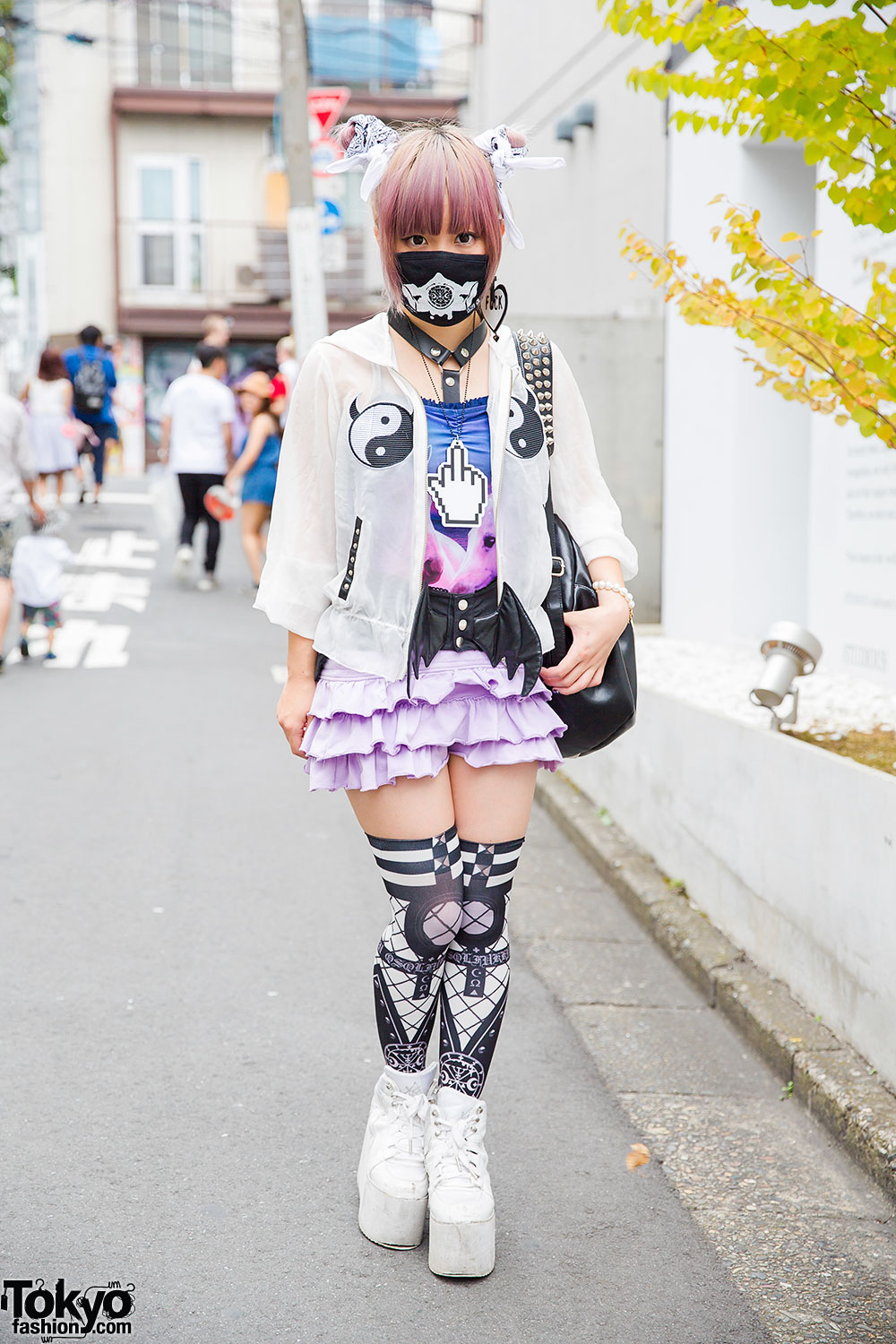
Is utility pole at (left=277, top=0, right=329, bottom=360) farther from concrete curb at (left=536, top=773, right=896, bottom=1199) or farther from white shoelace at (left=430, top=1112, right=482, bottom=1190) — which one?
white shoelace at (left=430, top=1112, right=482, bottom=1190)

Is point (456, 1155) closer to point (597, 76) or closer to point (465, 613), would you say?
point (465, 613)

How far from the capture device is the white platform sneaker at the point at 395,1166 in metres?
2.62

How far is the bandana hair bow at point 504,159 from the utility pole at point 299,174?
9892 mm

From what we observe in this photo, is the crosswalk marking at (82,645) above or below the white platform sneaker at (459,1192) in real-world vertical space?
above

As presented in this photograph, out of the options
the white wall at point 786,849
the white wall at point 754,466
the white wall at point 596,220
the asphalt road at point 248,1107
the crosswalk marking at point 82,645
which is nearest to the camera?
the asphalt road at point 248,1107

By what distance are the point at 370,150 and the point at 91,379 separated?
51.2ft

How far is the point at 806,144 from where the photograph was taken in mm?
3787

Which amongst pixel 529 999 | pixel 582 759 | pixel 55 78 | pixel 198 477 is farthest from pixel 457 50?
pixel 529 999

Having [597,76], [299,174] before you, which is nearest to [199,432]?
[299,174]

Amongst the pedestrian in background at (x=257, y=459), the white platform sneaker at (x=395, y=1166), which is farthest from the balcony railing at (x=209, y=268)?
the white platform sneaker at (x=395, y=1166)

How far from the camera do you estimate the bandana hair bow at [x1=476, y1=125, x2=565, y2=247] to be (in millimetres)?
2455

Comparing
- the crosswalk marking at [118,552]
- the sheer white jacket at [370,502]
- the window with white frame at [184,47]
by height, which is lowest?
the crosswalk marking at [118,552]

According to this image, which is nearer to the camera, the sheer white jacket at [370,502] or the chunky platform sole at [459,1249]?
the sheer white jacket at [370,502]

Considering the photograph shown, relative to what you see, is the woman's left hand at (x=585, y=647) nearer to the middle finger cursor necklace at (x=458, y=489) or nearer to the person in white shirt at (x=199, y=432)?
the middle finger cursor necklace at (x=458, y=489)
